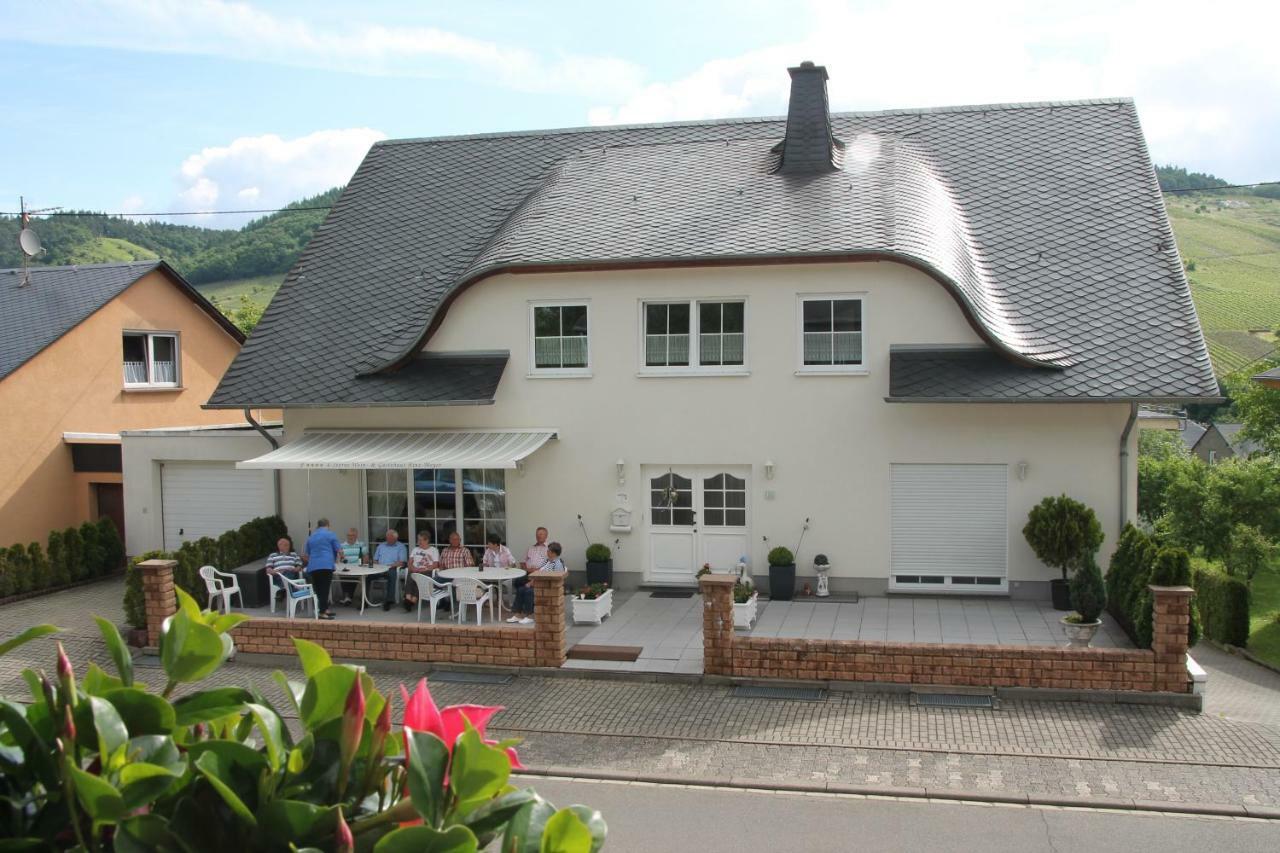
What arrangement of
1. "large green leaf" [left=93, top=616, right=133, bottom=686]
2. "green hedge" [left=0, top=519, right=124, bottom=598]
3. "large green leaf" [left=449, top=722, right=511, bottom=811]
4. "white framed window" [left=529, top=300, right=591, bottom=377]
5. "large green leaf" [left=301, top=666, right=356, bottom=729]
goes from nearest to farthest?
"large green leaf" [left=449, top=722, right=511, bottom=811], "large green leaf" [left=301, top=666, right=356, bottom=729], "large green leaf" [left=93, top=616, right=133, bottom=686], "white framed window" [left=529, top=300, right=591, bottom=377], "green hedge" [left=0, top=519, right=124, bottom=598]

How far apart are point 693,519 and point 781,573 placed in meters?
1.78

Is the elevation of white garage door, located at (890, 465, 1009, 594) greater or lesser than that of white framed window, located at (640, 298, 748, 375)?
lesser

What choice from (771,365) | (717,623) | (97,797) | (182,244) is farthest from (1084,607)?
(182,244)

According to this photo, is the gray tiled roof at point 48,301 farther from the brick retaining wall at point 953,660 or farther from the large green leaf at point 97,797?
the large green leaf at point 97,797

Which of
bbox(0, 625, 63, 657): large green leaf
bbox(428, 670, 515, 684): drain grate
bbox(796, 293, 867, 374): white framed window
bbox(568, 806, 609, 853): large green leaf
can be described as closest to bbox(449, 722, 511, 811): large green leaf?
bbox(568, 806, 609, 853): large green leaf

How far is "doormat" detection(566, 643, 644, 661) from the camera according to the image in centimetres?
1448

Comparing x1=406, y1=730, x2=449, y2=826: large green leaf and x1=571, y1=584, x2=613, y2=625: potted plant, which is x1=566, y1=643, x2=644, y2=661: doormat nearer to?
x1=571, y1=584, x2=613, y2=625: potted plant

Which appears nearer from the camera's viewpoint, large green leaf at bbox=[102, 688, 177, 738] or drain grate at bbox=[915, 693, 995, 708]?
large green leaf at bbox=[102, 688, 177, 738]

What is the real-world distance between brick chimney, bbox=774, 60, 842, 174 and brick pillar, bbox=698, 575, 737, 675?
9.38 metres

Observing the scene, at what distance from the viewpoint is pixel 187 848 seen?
2.11 metres

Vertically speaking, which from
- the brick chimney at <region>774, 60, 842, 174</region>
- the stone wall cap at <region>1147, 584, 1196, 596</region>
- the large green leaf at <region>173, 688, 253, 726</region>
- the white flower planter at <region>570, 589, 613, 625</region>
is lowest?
the white flower planter at <region>570, 589, 613, 625</region>

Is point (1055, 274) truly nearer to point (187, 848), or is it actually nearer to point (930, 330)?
point (930, 330)

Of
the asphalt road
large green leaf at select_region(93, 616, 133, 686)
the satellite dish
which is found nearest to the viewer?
large green leaf at select_region(93, 616, 133, 686)

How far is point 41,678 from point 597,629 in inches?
550
